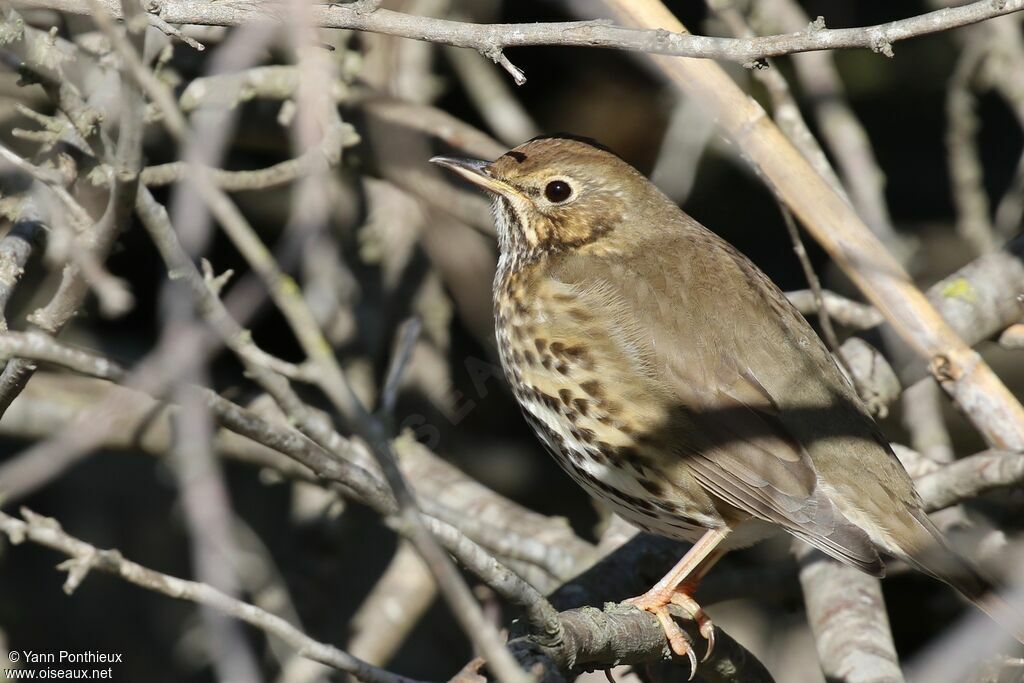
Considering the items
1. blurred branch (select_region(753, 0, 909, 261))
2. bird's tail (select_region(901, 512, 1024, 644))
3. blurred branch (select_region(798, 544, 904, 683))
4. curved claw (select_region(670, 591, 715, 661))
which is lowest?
blurred branch (select_region(798, 544, 904, 683))

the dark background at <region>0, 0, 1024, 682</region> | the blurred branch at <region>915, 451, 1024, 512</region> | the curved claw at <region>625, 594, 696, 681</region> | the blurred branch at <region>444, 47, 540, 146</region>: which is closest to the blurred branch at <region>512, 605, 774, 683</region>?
the curved claw at <region>625, 594, 696, 681</region>

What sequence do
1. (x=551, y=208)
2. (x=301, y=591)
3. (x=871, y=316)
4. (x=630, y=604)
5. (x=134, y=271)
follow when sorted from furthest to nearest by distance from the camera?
1. (x=134, y=271)
2. (x=301, y=591)
3. (x=871, y=316)
4. (x=551, y=208)
5. (x=630, y=604)

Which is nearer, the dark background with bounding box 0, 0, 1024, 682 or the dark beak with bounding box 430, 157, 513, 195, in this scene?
the dark beak with bounding box 430, 157, 513, 195

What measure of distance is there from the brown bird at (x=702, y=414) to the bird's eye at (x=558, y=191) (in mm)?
322

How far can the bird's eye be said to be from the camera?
4.59 m

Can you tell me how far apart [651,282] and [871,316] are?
131 centimetres

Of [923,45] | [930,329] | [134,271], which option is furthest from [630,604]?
[923,45]

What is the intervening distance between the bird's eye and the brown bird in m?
0.32

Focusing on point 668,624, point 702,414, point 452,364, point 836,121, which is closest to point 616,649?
point 668,624

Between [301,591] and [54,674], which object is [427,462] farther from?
[54,674]

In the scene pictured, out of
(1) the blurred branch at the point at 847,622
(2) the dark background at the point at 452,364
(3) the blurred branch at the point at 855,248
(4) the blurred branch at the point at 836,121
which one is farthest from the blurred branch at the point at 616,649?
(4) the blurred branch at the point at 836,121

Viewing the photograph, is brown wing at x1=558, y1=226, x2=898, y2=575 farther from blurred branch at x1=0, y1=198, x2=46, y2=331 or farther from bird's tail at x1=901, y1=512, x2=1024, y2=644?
blurred branch at x1=0, y1=198, x2=46, y2=331

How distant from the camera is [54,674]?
5238mm

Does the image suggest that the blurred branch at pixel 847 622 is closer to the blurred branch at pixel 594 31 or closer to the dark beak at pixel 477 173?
the dark beak at pixel 477 173
